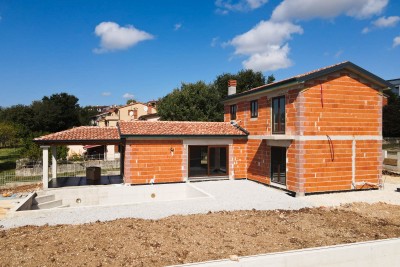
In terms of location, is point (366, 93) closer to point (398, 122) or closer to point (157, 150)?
point (157, 150)

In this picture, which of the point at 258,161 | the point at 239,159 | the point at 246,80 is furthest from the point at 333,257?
the point at 246,80

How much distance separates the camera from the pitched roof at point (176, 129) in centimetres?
1816

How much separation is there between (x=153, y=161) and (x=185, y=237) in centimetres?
956

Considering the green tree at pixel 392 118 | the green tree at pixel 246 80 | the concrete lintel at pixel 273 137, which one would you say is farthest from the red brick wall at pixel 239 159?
the green tree at pixel 392 118

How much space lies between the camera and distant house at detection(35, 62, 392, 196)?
1511 centimetres

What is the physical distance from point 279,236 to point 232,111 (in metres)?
14.5

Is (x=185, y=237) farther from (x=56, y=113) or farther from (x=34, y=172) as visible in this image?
(x=56, y=113)

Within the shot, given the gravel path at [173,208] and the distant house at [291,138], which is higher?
the distant house at [291,138]

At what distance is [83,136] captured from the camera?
57.7 feet

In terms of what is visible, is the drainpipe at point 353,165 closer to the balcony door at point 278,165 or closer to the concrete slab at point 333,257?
the balcony door at point 278,165

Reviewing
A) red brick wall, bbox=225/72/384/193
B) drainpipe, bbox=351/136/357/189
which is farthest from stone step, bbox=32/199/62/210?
drainpipe, bbox=351/136/357/189

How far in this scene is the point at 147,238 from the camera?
884 centimetres

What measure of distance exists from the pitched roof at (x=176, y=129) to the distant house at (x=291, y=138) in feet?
0.20

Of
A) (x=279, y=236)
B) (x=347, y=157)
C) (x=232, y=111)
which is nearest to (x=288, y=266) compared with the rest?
(x=279, y=236)
